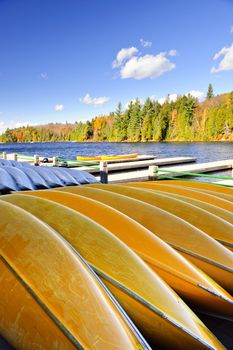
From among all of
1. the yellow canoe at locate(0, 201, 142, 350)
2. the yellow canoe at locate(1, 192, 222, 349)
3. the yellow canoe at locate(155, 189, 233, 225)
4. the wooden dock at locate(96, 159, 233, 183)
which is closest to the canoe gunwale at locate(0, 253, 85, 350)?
the yellow canoe at locate(0, 201, 142, 350)

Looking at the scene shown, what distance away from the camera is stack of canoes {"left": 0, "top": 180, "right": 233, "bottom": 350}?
1.32 m

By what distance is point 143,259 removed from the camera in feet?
6.60

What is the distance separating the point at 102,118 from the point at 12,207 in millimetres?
128312

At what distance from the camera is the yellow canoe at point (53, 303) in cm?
126

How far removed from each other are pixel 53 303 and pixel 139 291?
513 mm

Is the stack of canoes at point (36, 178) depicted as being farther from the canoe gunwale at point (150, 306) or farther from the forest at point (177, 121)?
the forest at point (177, 121)

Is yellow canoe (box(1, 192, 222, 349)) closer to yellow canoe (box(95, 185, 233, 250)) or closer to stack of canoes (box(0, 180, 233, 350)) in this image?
stack of canoes (box(0, 180, 233, 350))

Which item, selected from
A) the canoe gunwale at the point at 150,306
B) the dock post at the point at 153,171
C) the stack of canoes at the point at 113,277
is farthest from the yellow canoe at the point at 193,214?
the dock post at the point at 153,171

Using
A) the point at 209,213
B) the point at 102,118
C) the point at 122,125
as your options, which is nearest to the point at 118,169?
the point at 209,213

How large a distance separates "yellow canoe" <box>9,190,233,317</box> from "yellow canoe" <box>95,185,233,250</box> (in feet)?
1.98

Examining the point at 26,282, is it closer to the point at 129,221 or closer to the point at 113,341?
the point at 113,341

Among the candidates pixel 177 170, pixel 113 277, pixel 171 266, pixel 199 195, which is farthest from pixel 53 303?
pixel 177 170

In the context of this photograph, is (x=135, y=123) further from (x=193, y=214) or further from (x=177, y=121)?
(x=193, y=214)

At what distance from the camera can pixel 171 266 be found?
1.93 m
